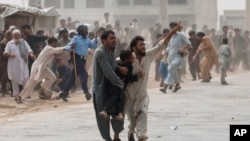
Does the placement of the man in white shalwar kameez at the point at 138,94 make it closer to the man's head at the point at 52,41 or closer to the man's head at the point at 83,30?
the man's head at the point at 83,30

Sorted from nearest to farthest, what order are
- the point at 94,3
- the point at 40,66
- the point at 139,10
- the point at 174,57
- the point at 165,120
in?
1. the point at 165,120
2. the point at 40,66
3. the point at 174,57
4. the point at 139,10
5. the point at 94,3

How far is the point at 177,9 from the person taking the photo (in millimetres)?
61938

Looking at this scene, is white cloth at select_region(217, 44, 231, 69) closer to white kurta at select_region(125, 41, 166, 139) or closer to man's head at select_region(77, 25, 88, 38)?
man's head at select_region(77, 25, 88, 38)

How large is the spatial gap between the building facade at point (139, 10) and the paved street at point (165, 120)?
42454 millimetres

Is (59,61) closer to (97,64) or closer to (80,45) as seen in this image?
(80,45)

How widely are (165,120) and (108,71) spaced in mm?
3350

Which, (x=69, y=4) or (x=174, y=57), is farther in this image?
(x=69, y=4)

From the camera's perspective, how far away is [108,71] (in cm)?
1058

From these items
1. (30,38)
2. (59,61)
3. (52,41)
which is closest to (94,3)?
(30,38)

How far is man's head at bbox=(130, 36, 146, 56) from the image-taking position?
10.9 m

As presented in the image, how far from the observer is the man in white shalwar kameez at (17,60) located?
18.4 m

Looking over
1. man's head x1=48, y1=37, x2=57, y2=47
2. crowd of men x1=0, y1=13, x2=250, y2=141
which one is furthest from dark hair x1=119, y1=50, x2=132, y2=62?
man's head x1=48, y1=37, x2=57, y2=47

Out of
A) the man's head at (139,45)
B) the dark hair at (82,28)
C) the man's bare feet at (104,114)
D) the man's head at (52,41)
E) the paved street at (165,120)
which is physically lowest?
the paved street at (165,120)

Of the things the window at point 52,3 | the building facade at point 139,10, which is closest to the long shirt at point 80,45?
the window at point 52,3
